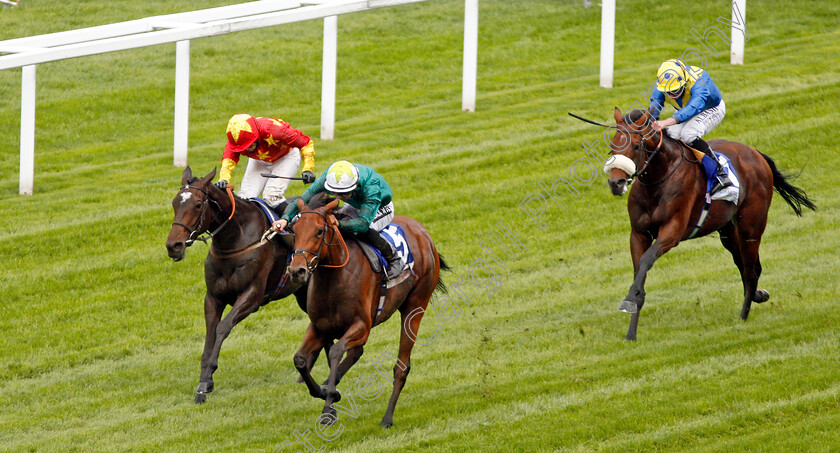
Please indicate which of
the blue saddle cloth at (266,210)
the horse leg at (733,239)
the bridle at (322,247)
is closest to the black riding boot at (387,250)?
the bridle at (322,247)

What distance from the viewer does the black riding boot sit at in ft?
25.5

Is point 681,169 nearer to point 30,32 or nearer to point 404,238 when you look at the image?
point 404,238

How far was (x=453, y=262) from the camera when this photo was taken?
12.2 metres

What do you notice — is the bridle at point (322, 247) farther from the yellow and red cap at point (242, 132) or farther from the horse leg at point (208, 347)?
the yellow and red cap at point (242, 132)

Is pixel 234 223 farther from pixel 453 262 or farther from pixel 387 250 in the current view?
pixel 453 262

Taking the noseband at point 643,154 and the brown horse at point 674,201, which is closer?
the noseband at point 643,154

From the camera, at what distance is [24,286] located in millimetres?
11656

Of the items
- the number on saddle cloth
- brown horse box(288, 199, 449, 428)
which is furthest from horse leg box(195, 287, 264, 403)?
the number on saddle cloth

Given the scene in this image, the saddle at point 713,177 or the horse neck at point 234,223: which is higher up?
the saddle at point 713,177

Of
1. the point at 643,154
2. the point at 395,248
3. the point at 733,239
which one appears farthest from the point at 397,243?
the point at 733,239

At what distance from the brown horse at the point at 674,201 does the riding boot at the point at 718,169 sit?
145 millimetres

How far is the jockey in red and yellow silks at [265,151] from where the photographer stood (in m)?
9.43

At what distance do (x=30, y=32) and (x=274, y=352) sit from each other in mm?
14320

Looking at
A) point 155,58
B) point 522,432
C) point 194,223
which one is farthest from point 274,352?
point 155,58
